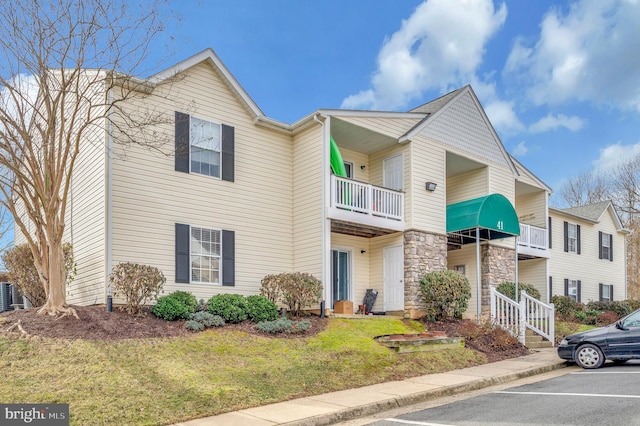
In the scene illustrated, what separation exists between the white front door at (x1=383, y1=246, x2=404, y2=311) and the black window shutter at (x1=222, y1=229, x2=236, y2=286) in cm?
534

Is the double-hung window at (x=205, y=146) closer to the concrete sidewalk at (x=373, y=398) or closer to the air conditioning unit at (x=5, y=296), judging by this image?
the air conditioning unit at (x=5, y=296)

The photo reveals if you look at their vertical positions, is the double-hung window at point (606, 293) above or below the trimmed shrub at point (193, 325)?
below

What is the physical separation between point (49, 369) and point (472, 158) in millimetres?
15298

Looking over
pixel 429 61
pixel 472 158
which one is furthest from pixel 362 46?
pixel 472 158

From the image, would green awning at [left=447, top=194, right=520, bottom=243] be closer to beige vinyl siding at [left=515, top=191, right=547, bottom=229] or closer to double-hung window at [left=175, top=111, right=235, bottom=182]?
beige vinyl siding at [left=515, top=191, right=547, bottom=229]

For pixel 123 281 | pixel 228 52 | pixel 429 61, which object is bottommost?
pixel 123 281

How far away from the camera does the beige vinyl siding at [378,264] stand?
16859mm

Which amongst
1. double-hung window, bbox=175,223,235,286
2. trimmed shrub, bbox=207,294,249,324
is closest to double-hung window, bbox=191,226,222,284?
double-hung window, bbox=175,223,235,286

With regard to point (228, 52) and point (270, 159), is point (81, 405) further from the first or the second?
point (228, 52)

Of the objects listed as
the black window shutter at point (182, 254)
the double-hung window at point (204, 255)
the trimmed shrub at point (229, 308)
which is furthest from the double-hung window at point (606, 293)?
the black window shutter at point (182, 254)

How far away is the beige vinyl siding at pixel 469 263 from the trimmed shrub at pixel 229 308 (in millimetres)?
9557

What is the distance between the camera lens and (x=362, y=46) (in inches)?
782

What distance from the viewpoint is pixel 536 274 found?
22500 mm

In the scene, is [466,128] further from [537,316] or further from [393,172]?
[537,316]
